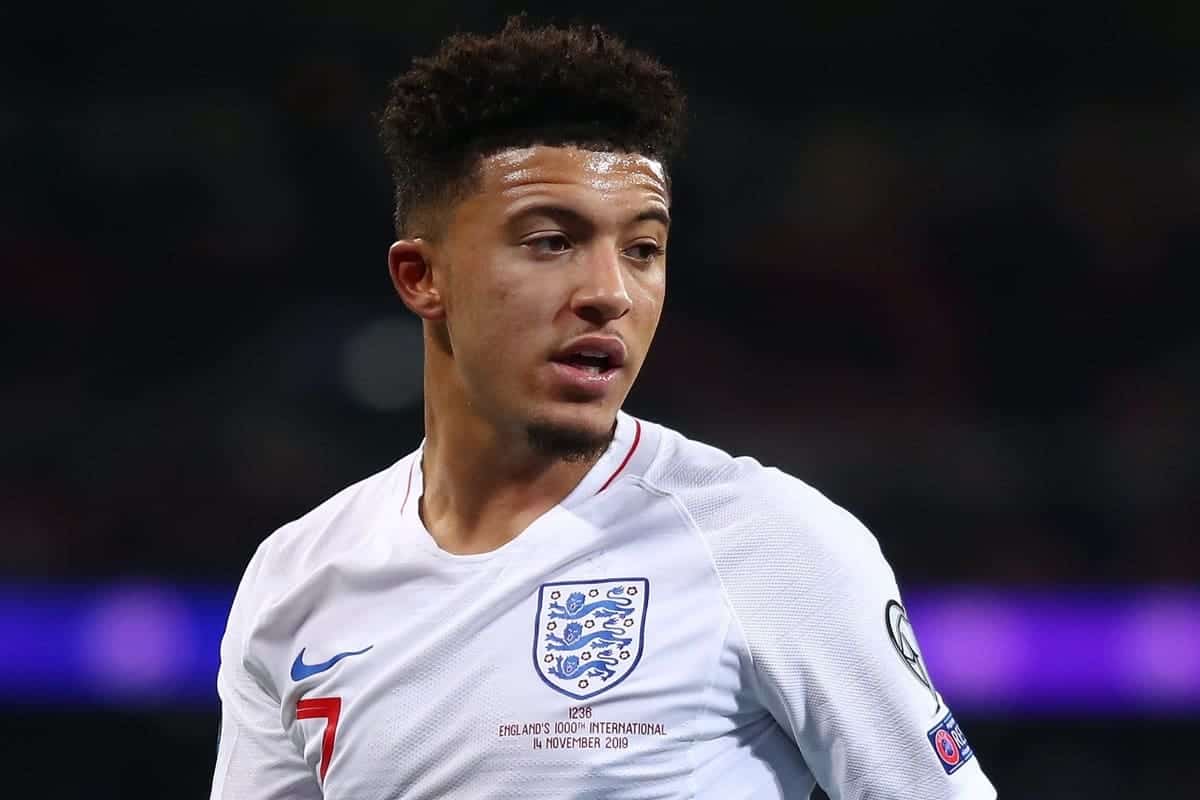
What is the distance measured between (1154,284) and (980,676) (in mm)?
2100

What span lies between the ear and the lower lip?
0.29 metres

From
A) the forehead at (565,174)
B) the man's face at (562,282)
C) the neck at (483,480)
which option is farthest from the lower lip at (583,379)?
the forehead at (565,174)

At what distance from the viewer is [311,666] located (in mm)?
2449

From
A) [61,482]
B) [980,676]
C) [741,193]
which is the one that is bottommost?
[980,676]

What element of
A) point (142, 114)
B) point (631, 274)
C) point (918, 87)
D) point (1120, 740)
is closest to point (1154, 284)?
point (918, 87)

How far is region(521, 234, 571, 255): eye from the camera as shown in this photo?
2309 mm

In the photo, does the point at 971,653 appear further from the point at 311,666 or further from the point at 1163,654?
the point at 311,666

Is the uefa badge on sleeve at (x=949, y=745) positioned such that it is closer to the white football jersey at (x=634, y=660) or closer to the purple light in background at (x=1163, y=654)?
the white football jersey at (x=634, y=660)

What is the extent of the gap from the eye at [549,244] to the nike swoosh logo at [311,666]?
0.65 meters

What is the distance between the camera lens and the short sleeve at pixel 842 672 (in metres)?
2.14

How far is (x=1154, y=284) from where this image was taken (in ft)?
22.6

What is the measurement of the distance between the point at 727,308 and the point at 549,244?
4675 millimetres

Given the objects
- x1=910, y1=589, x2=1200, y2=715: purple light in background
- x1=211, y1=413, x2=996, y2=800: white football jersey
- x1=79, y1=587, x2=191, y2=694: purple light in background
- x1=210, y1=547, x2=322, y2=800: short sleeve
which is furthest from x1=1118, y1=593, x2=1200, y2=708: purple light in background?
x1=210, y1=547, x2=322, y2=800: short sleeve

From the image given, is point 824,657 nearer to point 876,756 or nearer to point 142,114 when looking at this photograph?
point 876,756
